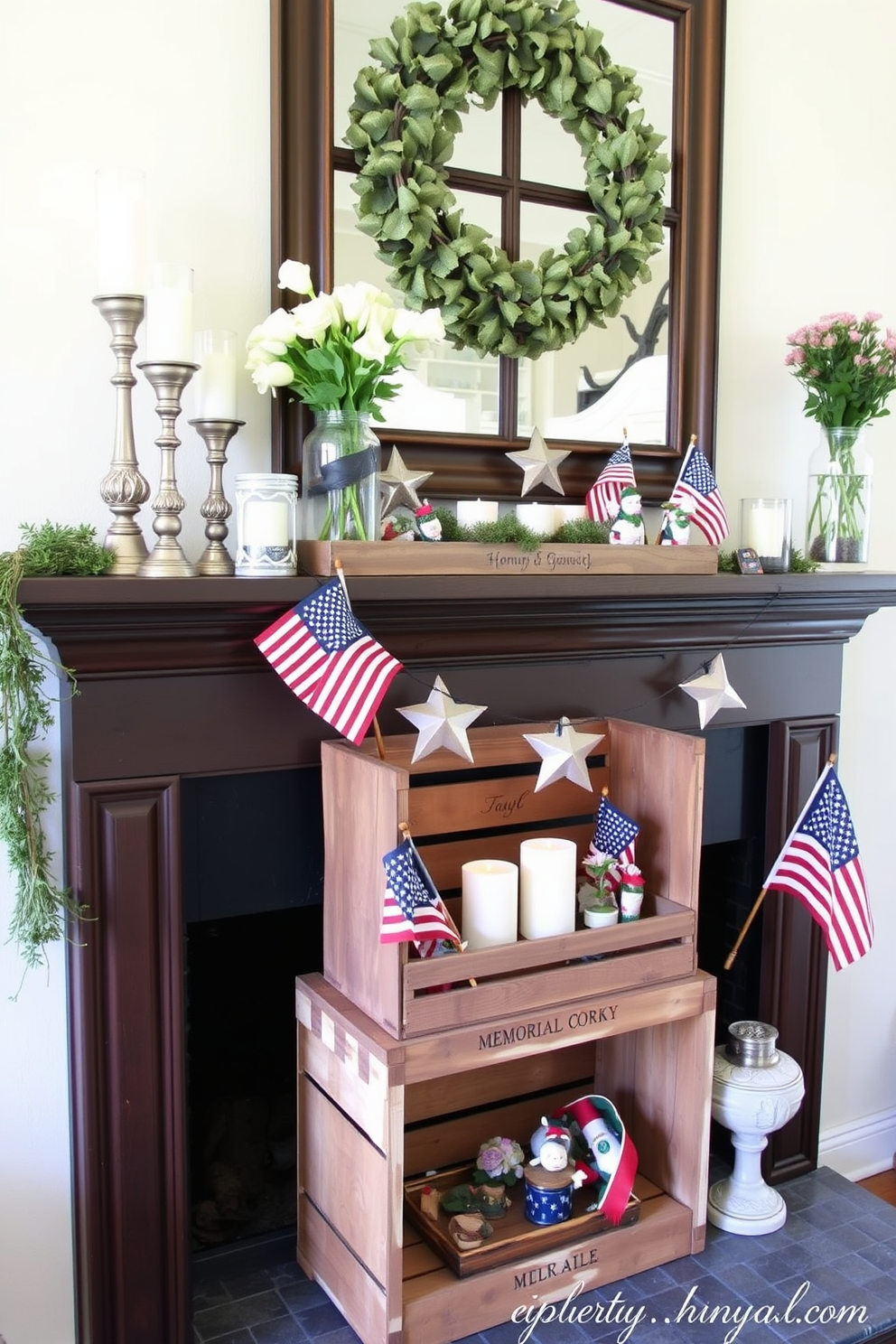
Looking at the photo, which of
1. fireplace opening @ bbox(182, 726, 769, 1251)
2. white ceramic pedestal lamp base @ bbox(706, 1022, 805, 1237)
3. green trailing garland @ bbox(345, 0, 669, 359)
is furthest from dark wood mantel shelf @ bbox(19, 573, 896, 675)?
white ceramic pedestal lamp base @ bbox(706, 1022, 805, 1237)

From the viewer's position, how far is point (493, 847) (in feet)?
6.29

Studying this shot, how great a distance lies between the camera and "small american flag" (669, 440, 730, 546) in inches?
77.5

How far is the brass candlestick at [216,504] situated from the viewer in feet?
5.18

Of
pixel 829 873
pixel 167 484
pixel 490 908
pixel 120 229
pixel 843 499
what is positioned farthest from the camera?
pixel 843 499

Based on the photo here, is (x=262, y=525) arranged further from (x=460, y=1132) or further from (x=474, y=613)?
(x=460, y=1132)

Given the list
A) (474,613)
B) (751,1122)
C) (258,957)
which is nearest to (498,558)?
(474,613)

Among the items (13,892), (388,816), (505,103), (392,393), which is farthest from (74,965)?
(505,103)

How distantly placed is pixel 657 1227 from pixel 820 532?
1244 millimetres

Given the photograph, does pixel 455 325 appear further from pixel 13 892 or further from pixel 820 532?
pixel 13 892

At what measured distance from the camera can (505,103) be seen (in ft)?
6.14

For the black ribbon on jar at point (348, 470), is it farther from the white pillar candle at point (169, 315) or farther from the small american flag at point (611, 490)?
the small american flag at point (611, 490)

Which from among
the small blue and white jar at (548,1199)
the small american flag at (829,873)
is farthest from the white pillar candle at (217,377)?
the small blue and white jar at (548,1199)

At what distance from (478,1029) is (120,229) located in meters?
1.14

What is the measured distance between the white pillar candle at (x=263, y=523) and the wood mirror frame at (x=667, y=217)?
204mm
